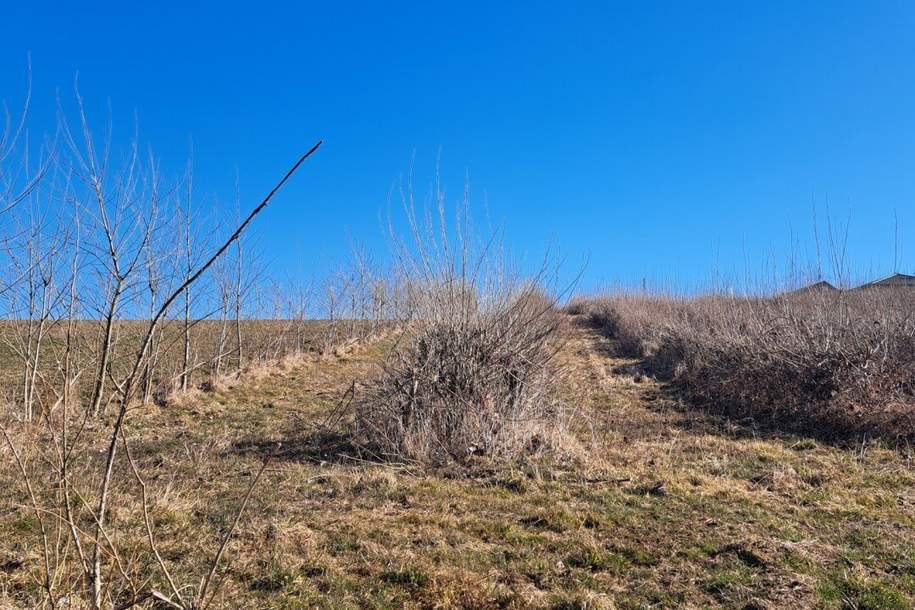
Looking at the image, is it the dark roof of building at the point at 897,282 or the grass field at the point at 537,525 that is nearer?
the grass field at the point at 537,525

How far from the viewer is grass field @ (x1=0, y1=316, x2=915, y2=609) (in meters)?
3.18

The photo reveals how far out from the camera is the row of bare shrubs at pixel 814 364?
7.95m

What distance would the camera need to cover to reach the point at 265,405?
34.4 feet

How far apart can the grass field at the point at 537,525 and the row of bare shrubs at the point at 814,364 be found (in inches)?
40.5

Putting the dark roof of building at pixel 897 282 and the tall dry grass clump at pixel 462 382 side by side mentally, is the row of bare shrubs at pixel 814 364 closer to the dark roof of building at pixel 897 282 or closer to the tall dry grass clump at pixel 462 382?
the dark roof of building at pixel 897 282

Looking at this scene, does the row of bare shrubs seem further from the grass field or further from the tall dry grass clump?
the tall dry grass clump

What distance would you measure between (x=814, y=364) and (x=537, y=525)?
23.9 feet

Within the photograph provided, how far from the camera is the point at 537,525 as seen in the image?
432 cm

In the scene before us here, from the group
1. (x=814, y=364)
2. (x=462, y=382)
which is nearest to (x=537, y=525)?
(x=462, y=382)

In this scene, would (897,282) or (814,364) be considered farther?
(897,282)

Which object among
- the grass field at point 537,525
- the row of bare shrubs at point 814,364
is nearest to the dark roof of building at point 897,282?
the row of bare shrubs at point 814,364

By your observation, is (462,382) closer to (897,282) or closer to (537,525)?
(537,525)

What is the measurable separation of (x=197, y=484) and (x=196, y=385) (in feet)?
23.6

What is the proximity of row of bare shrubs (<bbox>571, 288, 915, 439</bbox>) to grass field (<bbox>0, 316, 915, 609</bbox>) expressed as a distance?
3.38 ft
